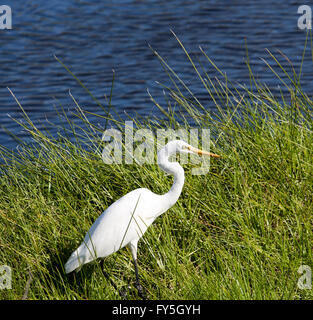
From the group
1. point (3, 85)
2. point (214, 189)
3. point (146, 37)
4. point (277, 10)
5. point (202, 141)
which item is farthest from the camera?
point (277, 10)

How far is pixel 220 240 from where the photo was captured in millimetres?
4137

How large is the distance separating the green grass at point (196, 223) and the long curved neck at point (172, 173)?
0.23 metres

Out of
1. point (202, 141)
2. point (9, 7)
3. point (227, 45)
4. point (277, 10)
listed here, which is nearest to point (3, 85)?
point (9, 7)

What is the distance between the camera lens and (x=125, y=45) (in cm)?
1121

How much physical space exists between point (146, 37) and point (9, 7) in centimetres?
257

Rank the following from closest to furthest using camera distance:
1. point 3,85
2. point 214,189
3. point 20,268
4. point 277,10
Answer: point 20,268
point 214,189
point 3,85
point 277,10

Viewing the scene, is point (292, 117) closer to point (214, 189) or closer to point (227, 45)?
point (214, 189)
